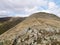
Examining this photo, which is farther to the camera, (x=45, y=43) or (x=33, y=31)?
(x=33, y=31)

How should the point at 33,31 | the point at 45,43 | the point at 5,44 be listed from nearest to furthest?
the point at 45,43
the point at 33,31
the point at 5,44

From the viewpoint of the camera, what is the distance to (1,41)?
49656 mm

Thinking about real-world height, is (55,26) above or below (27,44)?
above

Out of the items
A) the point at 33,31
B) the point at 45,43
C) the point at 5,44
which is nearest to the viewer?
the point at 45,43

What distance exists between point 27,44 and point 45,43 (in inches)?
164

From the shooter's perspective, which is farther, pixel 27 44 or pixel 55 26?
pixel 55 26

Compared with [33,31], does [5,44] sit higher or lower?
lower

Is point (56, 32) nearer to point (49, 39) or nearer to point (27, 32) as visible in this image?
point (49, 39)

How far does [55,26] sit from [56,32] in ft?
9.48

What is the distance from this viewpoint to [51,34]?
37469mm

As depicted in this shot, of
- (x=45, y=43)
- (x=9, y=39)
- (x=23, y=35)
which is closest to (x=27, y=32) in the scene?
(x=23, y=35)

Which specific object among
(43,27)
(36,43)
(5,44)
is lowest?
(5,44)

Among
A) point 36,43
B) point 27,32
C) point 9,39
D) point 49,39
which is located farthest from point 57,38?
point 9,39

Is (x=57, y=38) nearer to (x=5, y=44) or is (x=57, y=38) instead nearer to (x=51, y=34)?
(x=51, y=34)
